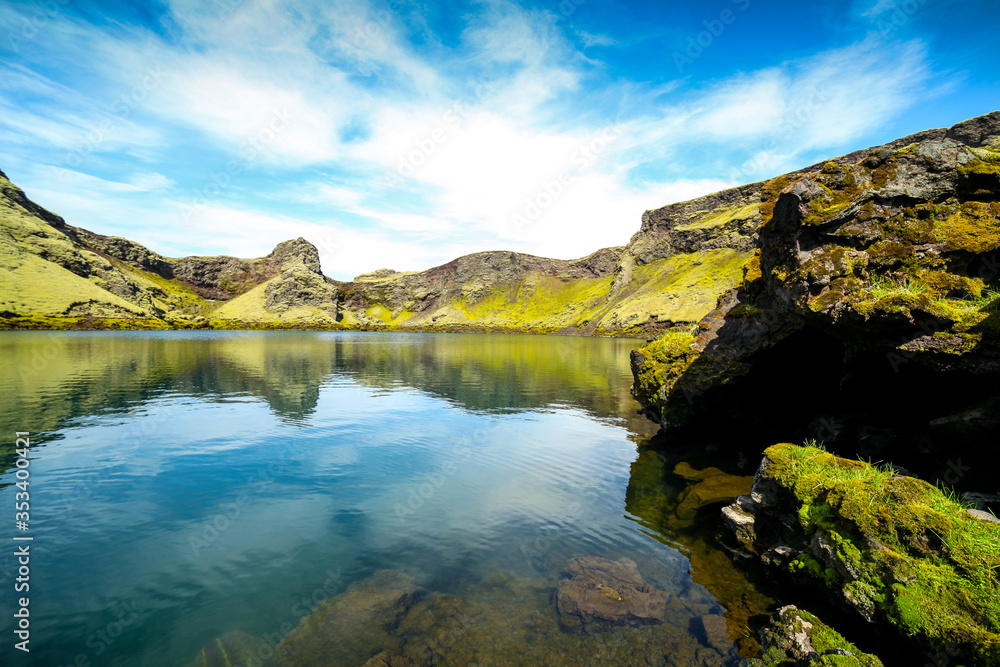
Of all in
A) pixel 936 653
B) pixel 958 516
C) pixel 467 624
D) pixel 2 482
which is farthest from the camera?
pixel 2 482

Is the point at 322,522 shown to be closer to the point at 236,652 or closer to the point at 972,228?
the point at 236,652

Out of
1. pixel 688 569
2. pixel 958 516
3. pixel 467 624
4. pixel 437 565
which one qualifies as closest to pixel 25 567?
pixel 437 565

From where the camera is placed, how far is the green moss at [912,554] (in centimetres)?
734

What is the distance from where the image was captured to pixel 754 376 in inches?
834

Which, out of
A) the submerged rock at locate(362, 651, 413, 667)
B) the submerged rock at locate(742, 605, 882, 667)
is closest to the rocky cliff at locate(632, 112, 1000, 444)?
the submerged rock at locate(742, 605, 882, 667)

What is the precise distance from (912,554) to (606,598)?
7335 mm

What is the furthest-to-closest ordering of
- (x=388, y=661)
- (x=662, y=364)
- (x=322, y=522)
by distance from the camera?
(x=662, y=364)
(x=322, y=522)
(x=388, y=661)

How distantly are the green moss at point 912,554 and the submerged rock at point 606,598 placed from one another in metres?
4.28

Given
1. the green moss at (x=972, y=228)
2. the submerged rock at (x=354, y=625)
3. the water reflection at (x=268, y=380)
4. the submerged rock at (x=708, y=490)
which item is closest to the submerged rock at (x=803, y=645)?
the submerged rock at (x=708, y=490)

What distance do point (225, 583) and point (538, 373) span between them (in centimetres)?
5634

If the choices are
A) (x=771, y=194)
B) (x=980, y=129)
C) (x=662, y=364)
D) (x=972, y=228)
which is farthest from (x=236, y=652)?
(x=980, y=129)

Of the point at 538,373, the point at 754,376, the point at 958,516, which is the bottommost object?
the point at 538,373

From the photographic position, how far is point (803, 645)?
8.98 meters

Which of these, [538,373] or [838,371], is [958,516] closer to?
[838,371]
